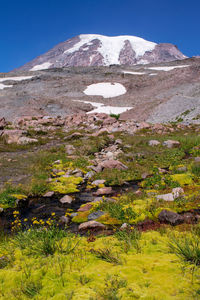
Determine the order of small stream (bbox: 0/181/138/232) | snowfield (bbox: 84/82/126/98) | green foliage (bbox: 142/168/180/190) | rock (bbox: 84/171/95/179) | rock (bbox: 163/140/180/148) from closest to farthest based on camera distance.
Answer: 1. small stream (bbox: 0/181/138/232)
2. green foliage (bbox: 142/168/180/190)
3. rock (bbox: 84/171/95/179)
4. rock (bbox: 163/140/180/148)
5. snowfield (bbox: 84/82/126/98)

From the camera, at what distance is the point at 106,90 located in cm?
5716

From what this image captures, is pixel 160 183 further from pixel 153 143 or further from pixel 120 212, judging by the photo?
pixel 153 143

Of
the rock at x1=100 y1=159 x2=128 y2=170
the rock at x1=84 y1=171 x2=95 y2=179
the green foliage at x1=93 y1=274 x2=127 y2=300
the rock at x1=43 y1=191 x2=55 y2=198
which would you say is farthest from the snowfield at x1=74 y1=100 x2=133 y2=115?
the green foliage at x1=93 y1=274 x2=127 y2=300

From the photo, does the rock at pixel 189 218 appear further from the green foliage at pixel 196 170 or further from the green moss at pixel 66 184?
the green moss at pixel 66 184

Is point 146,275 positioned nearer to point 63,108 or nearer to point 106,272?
point 106,272

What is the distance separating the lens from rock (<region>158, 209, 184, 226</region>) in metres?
5.22

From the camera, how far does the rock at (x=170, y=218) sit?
17.1 feet

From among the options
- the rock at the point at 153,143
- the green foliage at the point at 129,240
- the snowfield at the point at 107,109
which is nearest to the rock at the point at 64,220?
the green foliage at the point at 129,240

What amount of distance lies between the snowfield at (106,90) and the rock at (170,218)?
4967 cm

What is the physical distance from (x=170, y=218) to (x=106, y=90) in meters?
55.3

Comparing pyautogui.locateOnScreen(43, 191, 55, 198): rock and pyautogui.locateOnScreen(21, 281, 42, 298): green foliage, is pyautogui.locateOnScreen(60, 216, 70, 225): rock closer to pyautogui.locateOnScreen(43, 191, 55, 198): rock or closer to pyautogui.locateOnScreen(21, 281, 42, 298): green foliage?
pyautogui.locateOnScreen(43, 191, 55, 198): rock

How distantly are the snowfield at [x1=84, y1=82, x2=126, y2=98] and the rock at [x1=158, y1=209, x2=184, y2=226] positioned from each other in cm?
4967

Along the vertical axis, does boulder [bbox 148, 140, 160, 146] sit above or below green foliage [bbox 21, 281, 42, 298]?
above

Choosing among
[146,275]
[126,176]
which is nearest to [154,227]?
[146,275]
